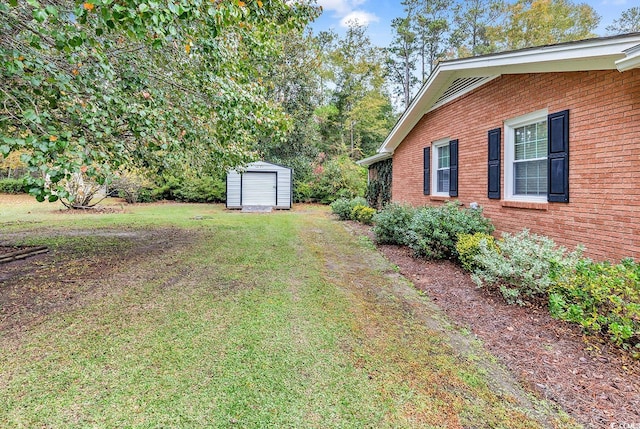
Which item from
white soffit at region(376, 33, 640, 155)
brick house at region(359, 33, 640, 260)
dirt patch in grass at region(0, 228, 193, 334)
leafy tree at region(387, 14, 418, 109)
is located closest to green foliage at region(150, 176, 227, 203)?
dirt patch in grass at region(0, 228, 193, 334)

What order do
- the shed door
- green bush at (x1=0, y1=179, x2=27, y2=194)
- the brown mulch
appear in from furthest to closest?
1. green bush at (x1=0, y1=179, x2=27, y2=194)
2. the shed door
3. the brown mulch

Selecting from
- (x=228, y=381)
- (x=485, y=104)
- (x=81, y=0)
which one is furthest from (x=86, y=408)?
(x=485, y=104)

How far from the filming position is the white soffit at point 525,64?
11.7 feet

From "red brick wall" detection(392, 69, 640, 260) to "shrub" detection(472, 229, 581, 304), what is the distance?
659 mm

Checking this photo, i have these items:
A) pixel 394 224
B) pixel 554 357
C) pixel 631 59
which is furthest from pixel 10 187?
pixel 631 59

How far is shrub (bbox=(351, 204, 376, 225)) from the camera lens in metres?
11.1

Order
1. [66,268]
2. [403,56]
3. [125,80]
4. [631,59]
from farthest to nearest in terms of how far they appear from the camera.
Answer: [403,56] → [66,268] → [125,80] → [631,59]

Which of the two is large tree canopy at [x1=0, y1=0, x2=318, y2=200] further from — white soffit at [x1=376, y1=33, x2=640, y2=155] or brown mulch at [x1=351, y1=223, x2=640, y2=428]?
brown mulch at [x1=351, y1=223, x2=640, y2=428]

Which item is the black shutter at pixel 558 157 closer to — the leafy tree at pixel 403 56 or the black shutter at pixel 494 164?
the black shutter at pixel 494 164

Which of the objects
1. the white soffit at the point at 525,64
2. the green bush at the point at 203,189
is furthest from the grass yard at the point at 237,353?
the green bush at the point at 203,189

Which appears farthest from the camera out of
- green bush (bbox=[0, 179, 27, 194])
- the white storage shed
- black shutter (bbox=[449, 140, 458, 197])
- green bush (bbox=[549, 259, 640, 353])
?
green bush (bbox=[0, 179, 27, 194])

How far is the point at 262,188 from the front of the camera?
17.9m

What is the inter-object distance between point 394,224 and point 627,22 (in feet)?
96.1

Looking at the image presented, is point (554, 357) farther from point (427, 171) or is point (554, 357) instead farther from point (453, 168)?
point (427, 171)
